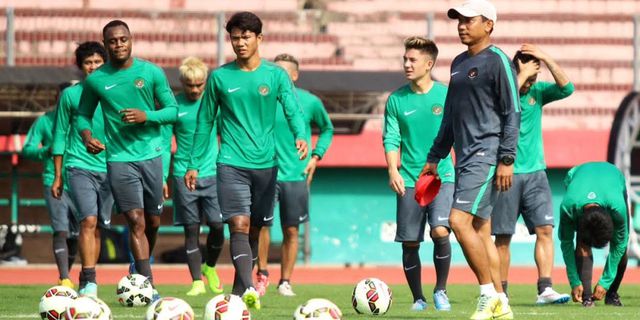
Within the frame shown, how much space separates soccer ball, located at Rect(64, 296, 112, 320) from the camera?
857 centimetres

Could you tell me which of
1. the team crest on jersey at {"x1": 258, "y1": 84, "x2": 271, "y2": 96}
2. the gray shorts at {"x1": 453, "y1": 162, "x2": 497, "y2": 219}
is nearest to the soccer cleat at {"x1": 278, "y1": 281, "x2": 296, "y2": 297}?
the team crest on jersey at {"x1": 258, "y1": 84, "x2": 271, "y2": 96}

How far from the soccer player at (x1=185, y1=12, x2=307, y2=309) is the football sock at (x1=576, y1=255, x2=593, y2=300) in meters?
2.56

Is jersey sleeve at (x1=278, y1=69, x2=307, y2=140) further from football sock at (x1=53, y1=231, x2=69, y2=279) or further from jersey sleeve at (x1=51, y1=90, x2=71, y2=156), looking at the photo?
football sock at (x1=53, y1=231, x2=69, y2=279)

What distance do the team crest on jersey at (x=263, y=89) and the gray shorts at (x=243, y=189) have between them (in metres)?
0.57

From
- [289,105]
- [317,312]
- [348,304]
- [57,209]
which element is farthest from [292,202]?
[317,312]

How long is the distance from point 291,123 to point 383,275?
9025 millimetres

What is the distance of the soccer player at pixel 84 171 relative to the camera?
1288 centimetres

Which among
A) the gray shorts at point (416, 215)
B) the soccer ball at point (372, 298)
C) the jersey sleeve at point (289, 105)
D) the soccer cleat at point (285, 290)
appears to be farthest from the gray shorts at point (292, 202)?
the soccer ball at point (372, 298)

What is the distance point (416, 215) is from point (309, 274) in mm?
8393

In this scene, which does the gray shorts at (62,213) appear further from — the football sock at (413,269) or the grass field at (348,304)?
the football sock at (413,269)

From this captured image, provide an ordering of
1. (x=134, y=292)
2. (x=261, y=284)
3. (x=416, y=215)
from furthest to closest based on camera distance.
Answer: (x=261, y=284) < (x=416, y=215) < (x=134, y=292)

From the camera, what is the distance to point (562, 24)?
26.6m

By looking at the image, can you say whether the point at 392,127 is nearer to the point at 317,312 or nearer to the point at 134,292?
the point at 134,292

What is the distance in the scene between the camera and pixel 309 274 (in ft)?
66.9
